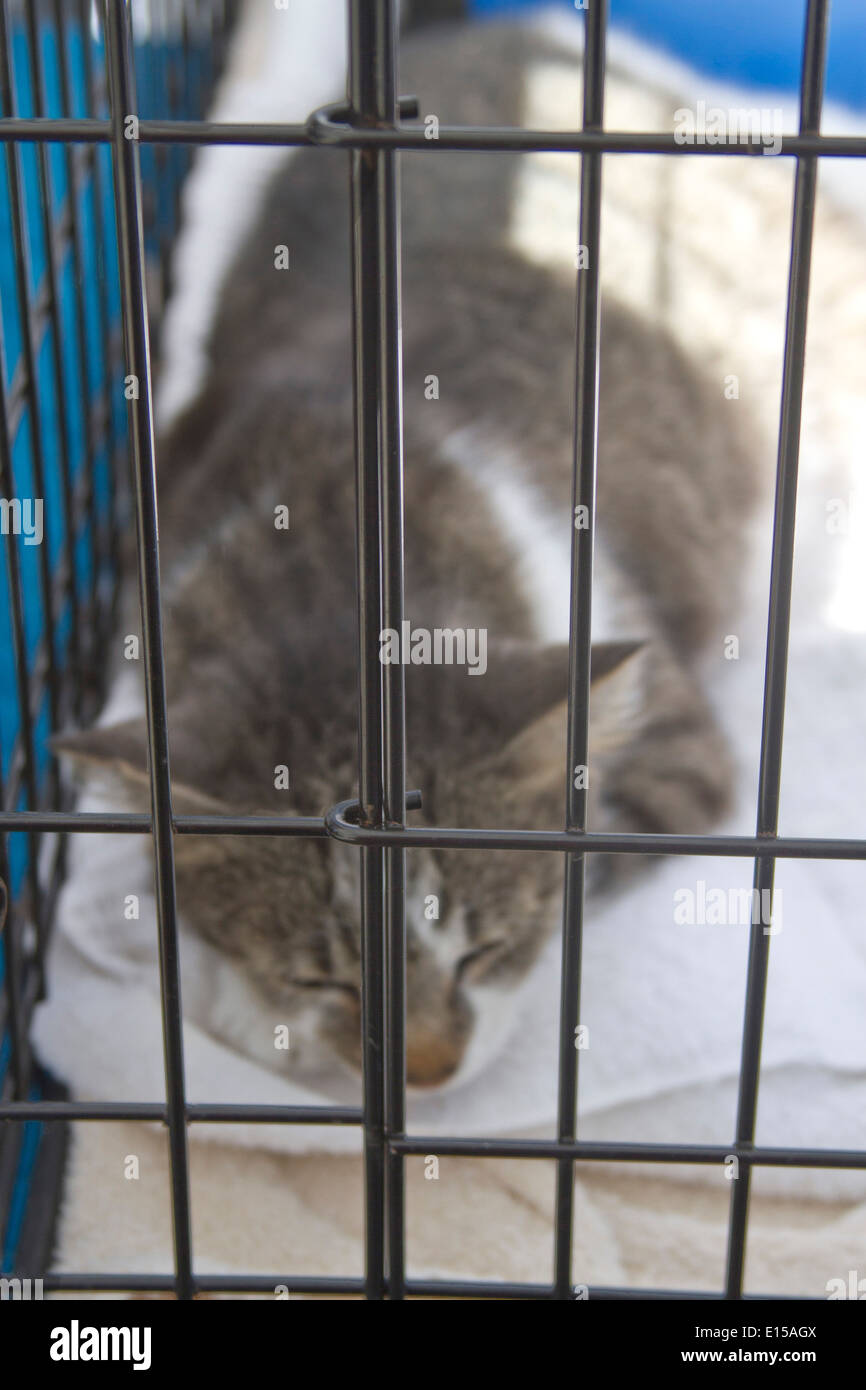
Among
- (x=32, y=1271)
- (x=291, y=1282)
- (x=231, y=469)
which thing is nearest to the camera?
(x=291, y=1282)

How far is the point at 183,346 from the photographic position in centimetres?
188

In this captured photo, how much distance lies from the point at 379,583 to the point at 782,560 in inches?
7.8

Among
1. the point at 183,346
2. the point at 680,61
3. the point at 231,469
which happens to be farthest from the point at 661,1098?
the point at 680,61

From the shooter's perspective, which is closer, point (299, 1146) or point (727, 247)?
point (299, 1146)

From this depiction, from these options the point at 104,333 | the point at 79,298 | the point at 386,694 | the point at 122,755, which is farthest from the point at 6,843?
the point at 104,333

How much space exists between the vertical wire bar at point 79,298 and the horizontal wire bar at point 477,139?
85 cm

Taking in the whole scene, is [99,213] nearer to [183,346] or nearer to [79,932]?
[183,346]

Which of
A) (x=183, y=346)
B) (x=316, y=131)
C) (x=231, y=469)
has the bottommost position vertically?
(x=316, y=131)

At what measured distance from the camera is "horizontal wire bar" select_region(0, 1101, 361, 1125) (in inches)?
29.1

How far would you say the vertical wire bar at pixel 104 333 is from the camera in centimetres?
151

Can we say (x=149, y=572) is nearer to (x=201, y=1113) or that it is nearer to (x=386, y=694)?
(x=386, y=694)

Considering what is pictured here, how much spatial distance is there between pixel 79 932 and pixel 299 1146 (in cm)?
32

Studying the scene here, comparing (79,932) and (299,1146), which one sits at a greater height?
(79,932)

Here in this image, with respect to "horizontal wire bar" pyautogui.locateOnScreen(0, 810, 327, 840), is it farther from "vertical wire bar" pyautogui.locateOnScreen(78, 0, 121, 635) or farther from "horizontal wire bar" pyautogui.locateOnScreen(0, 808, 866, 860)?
"vertical wire bar" pyautogui.locateOnScreen(78, 0, 121, 635)
